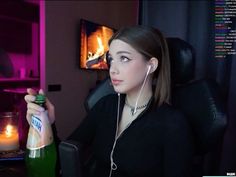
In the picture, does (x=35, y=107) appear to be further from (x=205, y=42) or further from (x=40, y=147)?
(x=205, y=42)

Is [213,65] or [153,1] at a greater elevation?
[153,1]

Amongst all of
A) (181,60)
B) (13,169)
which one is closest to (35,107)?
(13,169)

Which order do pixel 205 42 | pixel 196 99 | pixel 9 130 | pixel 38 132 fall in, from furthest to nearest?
1. pixel 205 42
2. pixel 196 99
3. pixel 9 130
4. pixel 38 132

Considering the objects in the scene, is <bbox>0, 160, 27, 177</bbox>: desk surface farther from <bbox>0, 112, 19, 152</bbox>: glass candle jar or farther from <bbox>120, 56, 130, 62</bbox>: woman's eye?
<bbox>120, 56, 130, 62</bbox>: woman's eye

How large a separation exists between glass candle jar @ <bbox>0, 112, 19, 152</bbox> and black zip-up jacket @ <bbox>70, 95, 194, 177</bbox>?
32cm

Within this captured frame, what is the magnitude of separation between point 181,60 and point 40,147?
0.63 m

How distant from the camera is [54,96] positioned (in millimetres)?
3014

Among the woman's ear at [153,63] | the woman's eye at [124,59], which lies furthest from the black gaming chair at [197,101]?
the woman's eye at [124,59]

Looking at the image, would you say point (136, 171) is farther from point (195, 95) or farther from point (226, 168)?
point (226, 168)

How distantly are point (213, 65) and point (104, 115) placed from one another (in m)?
0.84

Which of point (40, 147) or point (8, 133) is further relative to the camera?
point (8, 133)

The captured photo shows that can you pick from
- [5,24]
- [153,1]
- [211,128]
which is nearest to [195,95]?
[211,128]

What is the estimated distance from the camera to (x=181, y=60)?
1088 mm

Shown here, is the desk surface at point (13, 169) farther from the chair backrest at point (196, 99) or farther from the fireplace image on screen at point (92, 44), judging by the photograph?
the fireplace image on screen at point (92, 44)
